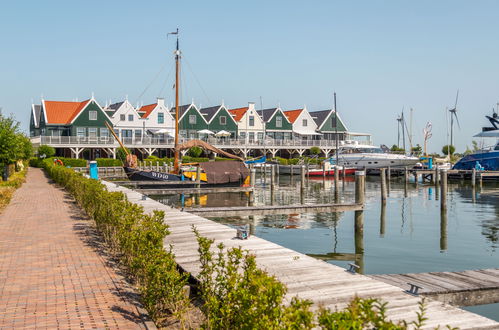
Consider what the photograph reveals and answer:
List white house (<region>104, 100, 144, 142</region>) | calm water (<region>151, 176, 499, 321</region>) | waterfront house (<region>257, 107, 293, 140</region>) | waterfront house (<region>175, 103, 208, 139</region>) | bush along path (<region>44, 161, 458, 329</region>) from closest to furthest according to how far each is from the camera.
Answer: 1. bush along path (<region>44, 161, 458, 329</region>)
2. calm water (<region>151, 176, 499, 321</region>)
3. white house (<region>104, 100, 144, 142</region>)
4. waterfront house (<region>175, 103, 208, 139</region>)
5. waterfront house (<region>257, 107, 293, 140</region>)

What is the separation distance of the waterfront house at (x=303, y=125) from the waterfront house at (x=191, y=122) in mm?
15802

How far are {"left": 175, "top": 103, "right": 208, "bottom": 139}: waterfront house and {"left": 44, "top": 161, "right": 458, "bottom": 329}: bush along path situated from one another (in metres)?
57.5

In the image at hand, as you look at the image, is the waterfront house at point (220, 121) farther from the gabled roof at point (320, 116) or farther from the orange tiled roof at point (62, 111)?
the orange tiled roof at point (62, 111)

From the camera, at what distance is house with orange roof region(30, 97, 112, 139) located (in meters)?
63.2

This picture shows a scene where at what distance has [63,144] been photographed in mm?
58875

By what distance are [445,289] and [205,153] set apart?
61.0 m

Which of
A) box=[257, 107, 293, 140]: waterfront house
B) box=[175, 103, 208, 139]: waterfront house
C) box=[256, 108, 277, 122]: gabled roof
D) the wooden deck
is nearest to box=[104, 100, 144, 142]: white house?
box=[175, 103, 208, 139]: waterfront house

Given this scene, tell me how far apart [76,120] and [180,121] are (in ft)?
46.6

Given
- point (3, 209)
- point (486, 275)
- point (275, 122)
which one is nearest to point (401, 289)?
point (486, 275)

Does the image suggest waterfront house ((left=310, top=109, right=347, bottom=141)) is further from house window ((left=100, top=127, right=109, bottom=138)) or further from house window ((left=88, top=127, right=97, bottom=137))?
house window ((left=88, top=127, right=97, bottom=137))

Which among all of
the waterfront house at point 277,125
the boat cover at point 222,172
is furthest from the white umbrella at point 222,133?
the boat cover at point 222,172

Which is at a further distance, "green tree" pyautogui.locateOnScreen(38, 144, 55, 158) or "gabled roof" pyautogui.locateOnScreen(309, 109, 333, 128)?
"gabled roof" pyautogui.locateOnScreen(309, 109, 333, 128)

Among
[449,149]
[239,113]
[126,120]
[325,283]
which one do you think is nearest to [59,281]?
[325,283]

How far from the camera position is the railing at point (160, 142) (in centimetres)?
5912
